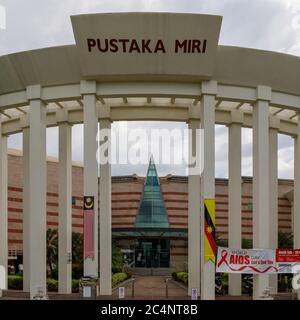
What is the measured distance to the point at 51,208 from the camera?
167 feet

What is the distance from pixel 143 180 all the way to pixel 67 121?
89.6 feet

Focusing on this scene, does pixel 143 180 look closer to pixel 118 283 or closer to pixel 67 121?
pixel 118 283

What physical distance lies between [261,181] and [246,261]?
4255mm

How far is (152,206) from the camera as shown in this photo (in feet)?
185

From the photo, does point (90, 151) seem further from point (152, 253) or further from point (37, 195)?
point (152, 253)

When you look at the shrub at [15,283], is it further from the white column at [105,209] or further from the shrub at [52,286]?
the white column at [105,209]

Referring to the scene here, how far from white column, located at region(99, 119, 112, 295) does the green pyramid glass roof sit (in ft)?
86.3

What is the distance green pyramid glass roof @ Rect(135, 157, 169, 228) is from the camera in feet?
183

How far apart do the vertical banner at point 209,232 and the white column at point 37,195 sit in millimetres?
8568

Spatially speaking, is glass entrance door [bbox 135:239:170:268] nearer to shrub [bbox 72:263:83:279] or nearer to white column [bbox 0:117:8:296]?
shrub [bbox 72:263:83:279]

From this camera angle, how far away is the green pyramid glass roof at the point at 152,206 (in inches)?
2194

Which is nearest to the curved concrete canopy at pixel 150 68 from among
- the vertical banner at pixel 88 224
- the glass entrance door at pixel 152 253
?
the vertical banner at pixel 88 224

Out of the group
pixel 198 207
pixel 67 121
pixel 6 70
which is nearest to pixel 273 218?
pixel 198 207

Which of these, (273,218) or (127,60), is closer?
(127,60)
